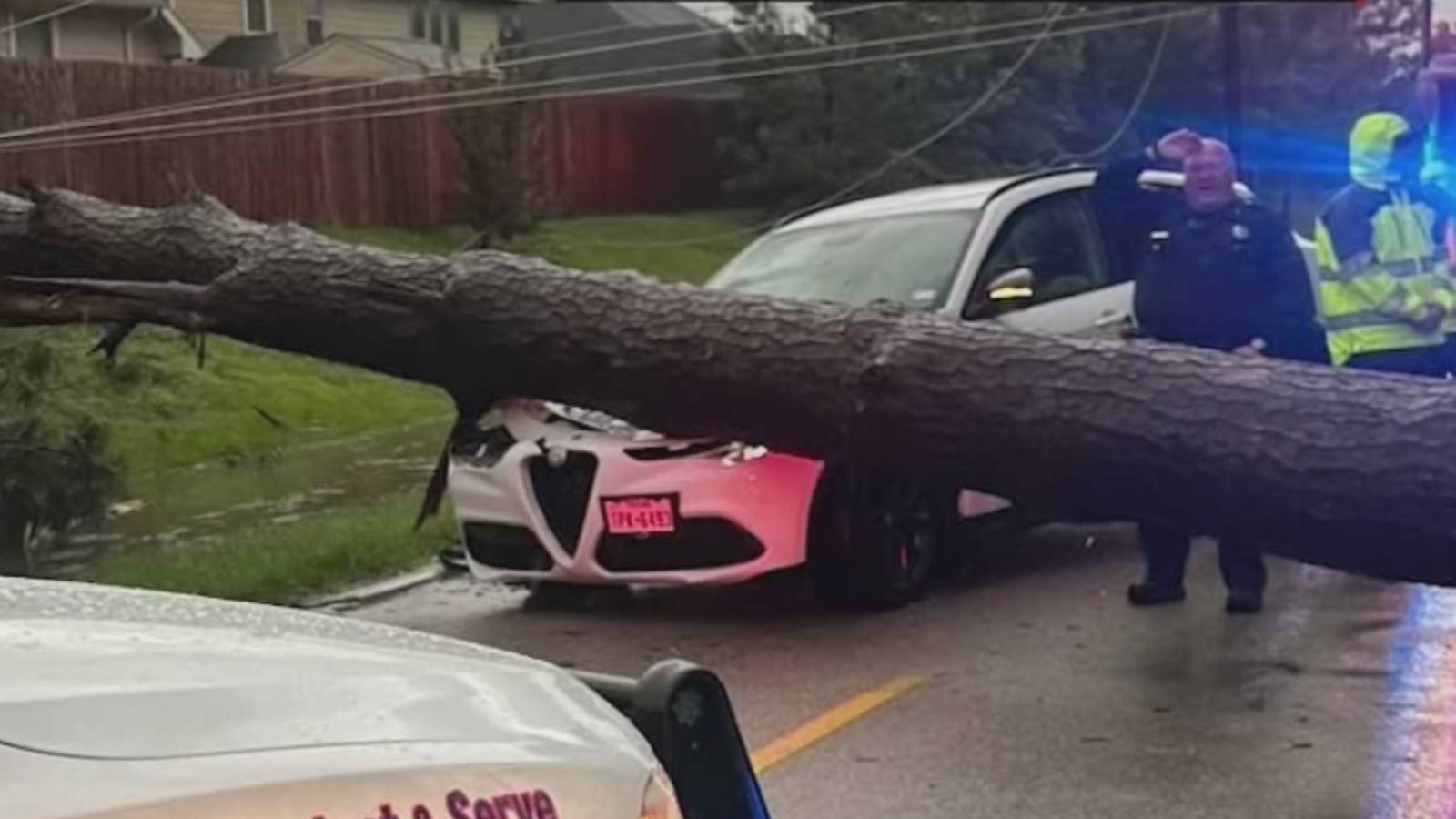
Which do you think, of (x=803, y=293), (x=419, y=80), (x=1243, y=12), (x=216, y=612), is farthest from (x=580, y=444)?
(x=1243, y=12)

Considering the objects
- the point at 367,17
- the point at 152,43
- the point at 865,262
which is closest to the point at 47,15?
the point at 152,43

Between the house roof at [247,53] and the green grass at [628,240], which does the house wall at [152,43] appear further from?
the green grass at [628,240]

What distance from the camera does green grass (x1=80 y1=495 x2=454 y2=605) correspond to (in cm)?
873

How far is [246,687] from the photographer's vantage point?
7.87ft

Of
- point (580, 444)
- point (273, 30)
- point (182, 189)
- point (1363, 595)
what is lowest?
point (1363, 595)

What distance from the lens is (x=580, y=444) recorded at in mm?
8250

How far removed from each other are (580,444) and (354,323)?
8.16 feet

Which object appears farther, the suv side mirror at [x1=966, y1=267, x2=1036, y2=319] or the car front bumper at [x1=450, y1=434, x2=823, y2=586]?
the suv side mirror at [x1=966, y1=267, x2=1036, y2=319]

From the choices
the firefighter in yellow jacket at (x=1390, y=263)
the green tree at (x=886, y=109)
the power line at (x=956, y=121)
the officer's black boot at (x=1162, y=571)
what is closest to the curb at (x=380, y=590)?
the officer's black boot at (x=1162, y=571)

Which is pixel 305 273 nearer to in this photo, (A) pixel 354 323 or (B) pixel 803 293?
(A) pixel 354 323

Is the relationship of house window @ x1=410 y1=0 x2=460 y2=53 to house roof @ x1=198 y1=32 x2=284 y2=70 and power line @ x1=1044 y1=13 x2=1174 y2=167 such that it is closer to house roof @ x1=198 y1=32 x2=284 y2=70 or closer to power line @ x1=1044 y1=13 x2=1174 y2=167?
house roof @ x1=198 y1=32 x2=284 y2=70

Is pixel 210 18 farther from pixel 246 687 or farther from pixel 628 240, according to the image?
pixel 628 240

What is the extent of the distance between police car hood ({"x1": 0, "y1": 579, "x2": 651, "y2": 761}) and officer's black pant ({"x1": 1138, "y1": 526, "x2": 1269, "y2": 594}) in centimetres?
591

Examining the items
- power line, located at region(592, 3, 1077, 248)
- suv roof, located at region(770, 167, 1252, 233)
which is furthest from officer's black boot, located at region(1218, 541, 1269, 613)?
power line, located at region(592, 3, 1077, 248)
